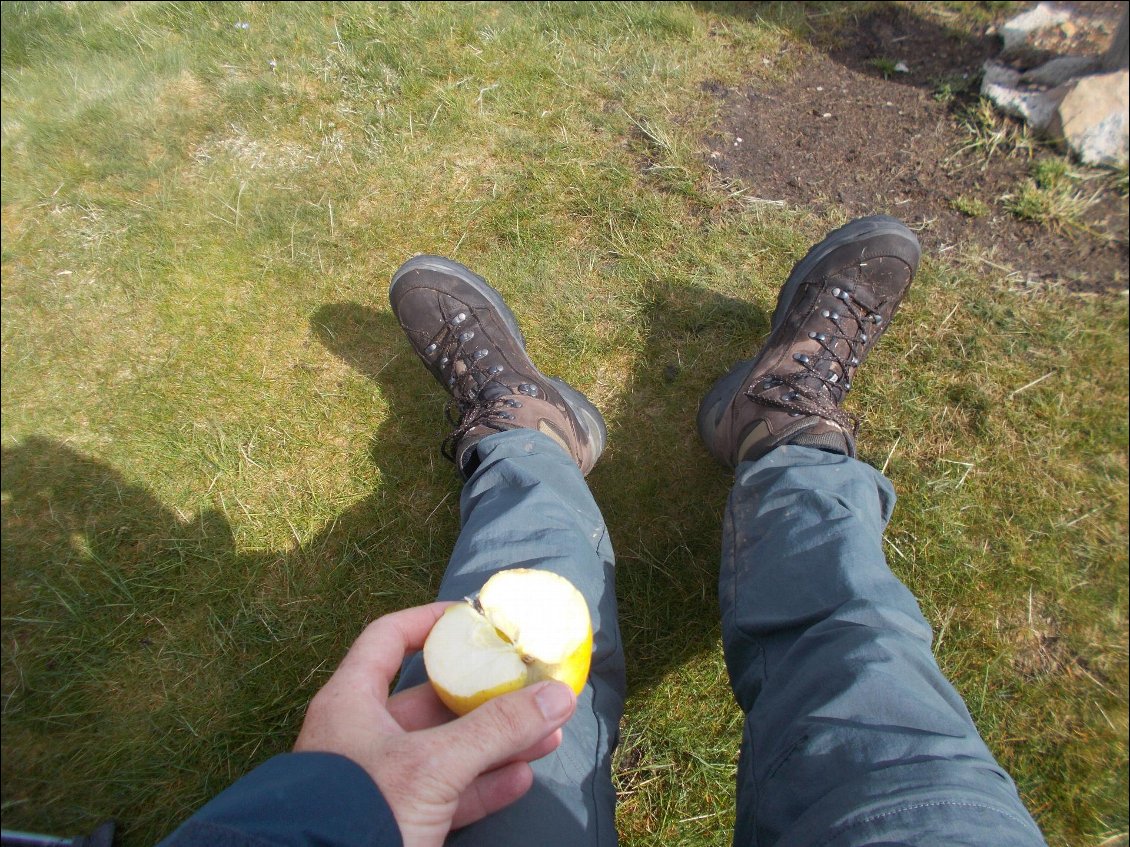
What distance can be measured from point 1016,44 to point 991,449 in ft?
6.86

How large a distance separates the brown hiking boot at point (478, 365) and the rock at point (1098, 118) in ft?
7.64

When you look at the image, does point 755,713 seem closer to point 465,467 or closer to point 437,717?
point 437,717

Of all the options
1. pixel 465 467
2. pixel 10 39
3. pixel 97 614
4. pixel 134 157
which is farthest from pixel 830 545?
pixel 10 39

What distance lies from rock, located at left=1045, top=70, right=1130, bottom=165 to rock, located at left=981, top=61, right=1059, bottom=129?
84mm

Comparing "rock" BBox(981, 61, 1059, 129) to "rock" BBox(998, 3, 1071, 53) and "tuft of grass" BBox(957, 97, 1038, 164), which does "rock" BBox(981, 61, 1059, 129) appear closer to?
"tuft of grass" BBox(957, 97, 1038, 164)

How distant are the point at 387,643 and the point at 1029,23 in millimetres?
3909

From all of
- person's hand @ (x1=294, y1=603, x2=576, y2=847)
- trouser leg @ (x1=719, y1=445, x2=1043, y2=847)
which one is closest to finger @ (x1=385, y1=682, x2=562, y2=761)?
person's hand @ (x1=294, y1=603, x2=576, y2=847)

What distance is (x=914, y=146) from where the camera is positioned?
9.19ft

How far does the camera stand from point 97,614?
2.25 metres

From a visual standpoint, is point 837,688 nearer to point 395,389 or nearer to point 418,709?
point 418,709

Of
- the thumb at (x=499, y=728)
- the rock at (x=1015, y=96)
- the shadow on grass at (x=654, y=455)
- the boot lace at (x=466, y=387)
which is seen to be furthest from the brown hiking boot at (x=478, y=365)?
the rock at (x=1015, y=96)

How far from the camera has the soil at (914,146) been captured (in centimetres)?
255

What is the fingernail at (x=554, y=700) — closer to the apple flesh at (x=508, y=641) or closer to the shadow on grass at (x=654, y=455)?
the apple flesh at (x=508, y=641)

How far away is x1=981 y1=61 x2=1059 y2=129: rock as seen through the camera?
272 cm
